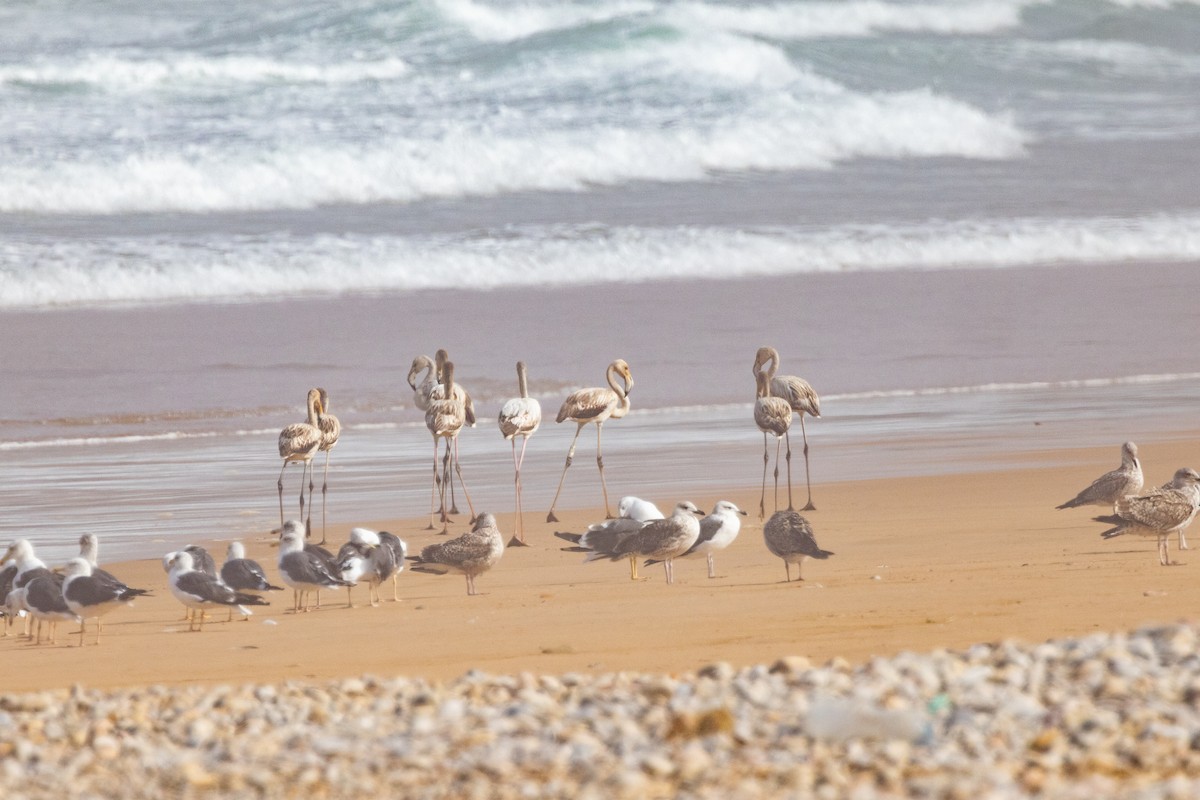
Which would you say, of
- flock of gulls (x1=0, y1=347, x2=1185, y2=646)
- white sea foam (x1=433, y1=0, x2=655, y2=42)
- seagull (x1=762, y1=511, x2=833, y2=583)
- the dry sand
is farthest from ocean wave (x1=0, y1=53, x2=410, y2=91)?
seagull (x1=762, y1=511, x2=833, y2=583)

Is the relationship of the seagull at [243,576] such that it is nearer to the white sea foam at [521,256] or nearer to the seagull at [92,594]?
the seagull at [92,594]

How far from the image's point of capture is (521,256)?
26125 millimetres

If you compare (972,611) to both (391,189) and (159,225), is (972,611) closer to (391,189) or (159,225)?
(159,225)

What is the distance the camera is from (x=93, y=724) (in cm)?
641

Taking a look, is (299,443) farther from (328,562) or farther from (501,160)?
(501,160)

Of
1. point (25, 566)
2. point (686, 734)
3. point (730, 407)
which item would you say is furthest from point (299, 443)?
point (686, 734)

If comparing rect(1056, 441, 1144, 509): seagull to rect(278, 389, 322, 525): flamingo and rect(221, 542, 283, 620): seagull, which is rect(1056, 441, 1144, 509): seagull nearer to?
rect(221, 542, 283, 620): seagull

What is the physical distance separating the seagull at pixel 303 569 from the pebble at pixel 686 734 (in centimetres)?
291

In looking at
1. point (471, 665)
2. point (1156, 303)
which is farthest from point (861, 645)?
point (1156, 303)

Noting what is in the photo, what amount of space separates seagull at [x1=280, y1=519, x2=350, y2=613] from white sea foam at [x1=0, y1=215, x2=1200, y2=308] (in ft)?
47.0

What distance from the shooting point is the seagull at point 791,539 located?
9.76 meters

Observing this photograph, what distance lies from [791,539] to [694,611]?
1061mm

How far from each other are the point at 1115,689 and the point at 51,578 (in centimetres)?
569

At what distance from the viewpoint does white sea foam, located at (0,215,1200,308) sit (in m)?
24.0
